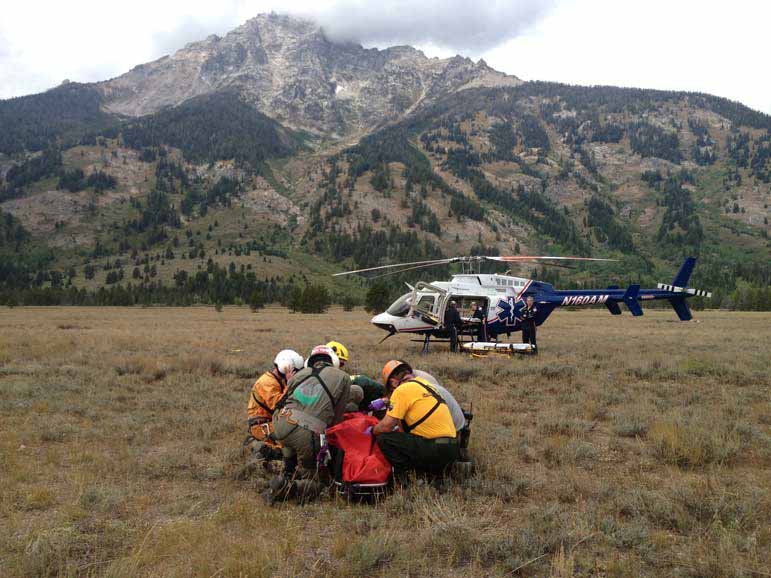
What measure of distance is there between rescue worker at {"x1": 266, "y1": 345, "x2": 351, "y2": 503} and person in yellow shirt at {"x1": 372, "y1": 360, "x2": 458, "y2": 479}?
2.06 ft

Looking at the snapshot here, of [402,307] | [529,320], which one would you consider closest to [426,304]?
[402,307]

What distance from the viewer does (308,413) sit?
231 inches

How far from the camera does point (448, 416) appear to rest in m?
5.69

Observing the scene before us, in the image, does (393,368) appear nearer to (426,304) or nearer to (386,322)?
(426,304)

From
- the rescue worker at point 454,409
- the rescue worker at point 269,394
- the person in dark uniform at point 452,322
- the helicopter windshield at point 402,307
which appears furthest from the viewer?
the helicopter windshield at point 402,307

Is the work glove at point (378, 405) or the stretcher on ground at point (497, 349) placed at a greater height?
the work glove at point (378, 405)

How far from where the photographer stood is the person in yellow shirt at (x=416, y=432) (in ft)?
18.4

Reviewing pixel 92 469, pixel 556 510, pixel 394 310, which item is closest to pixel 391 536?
pixel 556 510

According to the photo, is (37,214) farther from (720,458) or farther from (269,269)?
(720,458)

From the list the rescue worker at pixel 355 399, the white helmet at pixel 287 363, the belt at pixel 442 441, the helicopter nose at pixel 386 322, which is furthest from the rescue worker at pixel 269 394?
the helicopter nose at pixel 386 322

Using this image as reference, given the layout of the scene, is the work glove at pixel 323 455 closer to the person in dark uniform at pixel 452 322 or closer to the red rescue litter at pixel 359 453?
the red rescue litter at pixel 359 453

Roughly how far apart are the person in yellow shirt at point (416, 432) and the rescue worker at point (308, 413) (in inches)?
24.7

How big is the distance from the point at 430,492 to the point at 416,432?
2.19 ft

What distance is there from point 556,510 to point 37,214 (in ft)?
716
